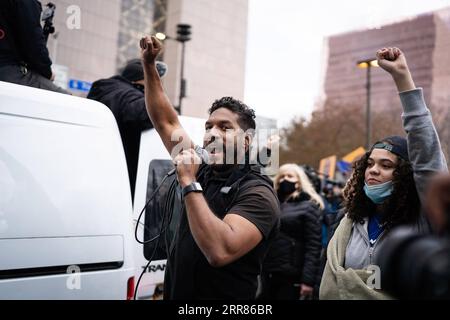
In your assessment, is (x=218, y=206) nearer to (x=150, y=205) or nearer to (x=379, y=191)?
(x=379, y=191)

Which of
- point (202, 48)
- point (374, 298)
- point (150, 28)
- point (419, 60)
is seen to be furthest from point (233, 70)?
point (374, 298)

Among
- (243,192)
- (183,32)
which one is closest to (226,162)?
(243,192)

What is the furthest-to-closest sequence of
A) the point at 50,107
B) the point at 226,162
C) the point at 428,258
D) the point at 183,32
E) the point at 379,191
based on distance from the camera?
1. the point at 183,32
2. the point at 50,107
3. the point at 379,191
4. the point at 226,162
5. the point at 428,258

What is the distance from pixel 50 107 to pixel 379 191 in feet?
5.92

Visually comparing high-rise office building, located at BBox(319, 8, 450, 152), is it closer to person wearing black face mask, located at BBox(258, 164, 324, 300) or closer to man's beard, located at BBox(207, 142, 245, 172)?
man's beard, located at BBox(207, 142, 245, 172)

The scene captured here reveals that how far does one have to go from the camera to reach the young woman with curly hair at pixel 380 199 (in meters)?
1.71

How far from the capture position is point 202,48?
37406mm

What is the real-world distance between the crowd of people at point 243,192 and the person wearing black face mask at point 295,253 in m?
2.06

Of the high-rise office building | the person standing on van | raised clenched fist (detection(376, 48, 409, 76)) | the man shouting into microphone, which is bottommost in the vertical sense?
the man shouting into microphone

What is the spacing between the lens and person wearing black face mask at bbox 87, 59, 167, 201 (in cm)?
329

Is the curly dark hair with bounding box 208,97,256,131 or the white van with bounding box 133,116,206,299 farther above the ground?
the curly dark hair with bounding box 208,97,256,131

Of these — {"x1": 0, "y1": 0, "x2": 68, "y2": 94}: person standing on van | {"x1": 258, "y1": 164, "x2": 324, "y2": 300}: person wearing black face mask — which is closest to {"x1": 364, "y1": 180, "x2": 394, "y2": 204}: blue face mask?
{"x1": 0, "y1": 0, "x2": 68, "y2": 94}: person standing on van

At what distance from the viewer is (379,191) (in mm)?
2166
